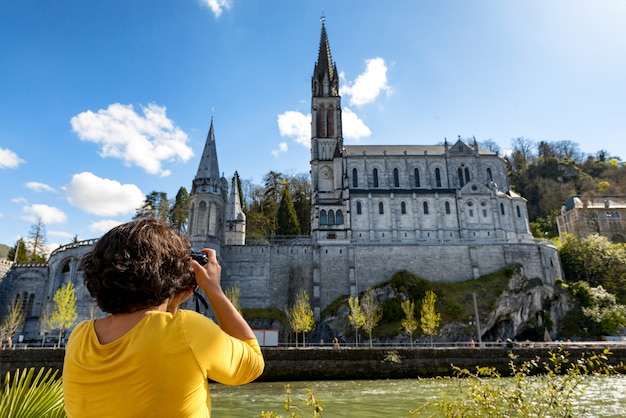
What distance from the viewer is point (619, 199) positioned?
222 ft

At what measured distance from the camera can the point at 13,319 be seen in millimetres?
36344

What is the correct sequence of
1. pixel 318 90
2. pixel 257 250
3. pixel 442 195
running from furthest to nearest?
pixel 318 90 → pixel 442 195 → pixel 257 250

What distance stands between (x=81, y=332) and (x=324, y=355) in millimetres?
27803

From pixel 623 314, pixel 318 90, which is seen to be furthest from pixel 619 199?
pixel 318 90

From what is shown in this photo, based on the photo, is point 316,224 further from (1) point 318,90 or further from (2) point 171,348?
(2) point 171,348

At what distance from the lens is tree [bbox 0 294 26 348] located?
3638 cm

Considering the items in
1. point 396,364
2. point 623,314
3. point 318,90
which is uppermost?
point 318,90

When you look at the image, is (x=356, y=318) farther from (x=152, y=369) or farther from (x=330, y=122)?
(x=152, y=369)

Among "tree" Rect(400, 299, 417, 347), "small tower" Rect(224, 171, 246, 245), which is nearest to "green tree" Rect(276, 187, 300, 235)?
"small tower" Rect(224, 171, 246, 245)

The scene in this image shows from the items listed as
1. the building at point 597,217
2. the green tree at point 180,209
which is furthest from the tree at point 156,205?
the building at point 597,217

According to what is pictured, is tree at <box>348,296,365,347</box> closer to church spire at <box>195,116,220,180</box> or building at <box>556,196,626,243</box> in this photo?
church spire at <box>195,116,220,180</box>

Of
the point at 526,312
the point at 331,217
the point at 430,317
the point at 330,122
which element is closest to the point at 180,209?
the point at 330,122

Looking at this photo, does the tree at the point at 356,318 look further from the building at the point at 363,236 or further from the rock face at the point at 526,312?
the rock face at the point at 526,312

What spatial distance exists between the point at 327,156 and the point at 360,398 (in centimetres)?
4329
